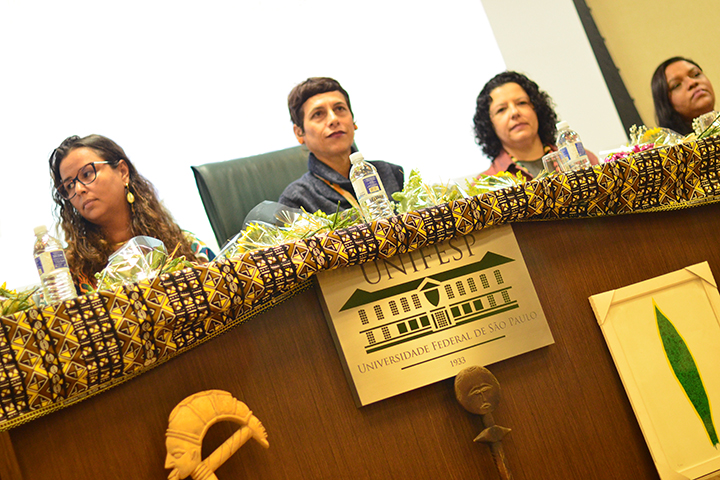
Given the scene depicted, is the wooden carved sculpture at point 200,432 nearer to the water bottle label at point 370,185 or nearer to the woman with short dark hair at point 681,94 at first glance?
the water bottle label at point 370,185

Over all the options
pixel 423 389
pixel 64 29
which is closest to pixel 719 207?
pixel 423 389

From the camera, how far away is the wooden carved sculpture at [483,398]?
0.93 metres

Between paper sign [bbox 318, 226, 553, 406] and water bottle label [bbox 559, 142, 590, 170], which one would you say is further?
water bottle label [bbox 559, 142, 590, 170]

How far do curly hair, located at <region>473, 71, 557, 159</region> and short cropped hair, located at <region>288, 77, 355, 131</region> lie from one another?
25.7 inches

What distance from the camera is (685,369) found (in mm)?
1092

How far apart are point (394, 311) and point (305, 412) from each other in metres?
0.24

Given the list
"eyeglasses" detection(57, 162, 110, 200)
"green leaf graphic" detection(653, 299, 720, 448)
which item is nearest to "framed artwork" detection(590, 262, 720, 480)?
"green leaf graphic" detection(653, 299, 720, 448)

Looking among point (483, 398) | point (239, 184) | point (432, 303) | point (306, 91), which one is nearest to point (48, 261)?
point (432, 303)

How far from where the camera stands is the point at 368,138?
2.73 m

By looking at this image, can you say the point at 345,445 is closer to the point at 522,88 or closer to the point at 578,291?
the point at 578,291

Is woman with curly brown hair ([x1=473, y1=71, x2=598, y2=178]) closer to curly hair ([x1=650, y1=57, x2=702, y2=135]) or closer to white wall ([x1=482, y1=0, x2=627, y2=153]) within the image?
curly hair ([x1=650, y1=57, x2=702, y2=135])

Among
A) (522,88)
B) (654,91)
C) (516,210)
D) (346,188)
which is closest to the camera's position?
(516,210)

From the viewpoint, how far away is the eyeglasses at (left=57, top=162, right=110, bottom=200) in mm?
1605

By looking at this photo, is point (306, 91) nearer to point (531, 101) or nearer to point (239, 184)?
point (239, 184)
